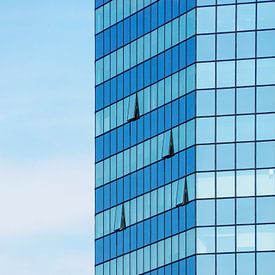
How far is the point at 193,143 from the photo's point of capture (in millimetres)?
156625

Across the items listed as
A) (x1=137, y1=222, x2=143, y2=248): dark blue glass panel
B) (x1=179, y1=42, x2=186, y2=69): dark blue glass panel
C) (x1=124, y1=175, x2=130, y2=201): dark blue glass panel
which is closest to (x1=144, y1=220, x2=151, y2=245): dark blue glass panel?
(x1=137, y1=222, x2=143, y2=248): dark blue glass panel

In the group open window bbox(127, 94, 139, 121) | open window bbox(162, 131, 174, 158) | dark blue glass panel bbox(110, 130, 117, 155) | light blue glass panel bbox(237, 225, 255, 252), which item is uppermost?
open window bbox(127, 94, 139, 121)

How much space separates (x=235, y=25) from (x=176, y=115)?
7438 millimetres

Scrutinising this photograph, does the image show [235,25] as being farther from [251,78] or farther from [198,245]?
[198,245]

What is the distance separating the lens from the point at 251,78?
156m

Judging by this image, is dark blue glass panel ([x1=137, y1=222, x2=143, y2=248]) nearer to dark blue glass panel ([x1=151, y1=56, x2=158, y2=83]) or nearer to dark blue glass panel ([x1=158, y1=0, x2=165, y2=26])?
dark blue glass panel ([x1=151, y1=56, x2=158, y2=83])

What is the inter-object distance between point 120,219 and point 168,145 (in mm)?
7709

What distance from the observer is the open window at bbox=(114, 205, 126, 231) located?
163 metres

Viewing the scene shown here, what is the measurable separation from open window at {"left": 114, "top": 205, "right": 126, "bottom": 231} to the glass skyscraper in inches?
2.8

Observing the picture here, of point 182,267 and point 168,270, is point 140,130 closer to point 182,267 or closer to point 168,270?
point 168,270

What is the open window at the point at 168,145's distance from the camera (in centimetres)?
15825

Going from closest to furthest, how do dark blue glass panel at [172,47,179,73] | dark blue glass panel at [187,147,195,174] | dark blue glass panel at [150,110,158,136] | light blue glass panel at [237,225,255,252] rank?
light blue glass panel at [237,225,255,252] < dark blue glass panel at [187,147,195,174] < dark blue glass panel at [172,47,179,73] < dark blue glass panel at [150,110,158,136]

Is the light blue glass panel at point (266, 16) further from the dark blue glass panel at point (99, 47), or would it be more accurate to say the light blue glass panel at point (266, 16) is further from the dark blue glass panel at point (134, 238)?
the dark blue glass panel at point (134, 238)

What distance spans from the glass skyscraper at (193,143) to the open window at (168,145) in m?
0.07
